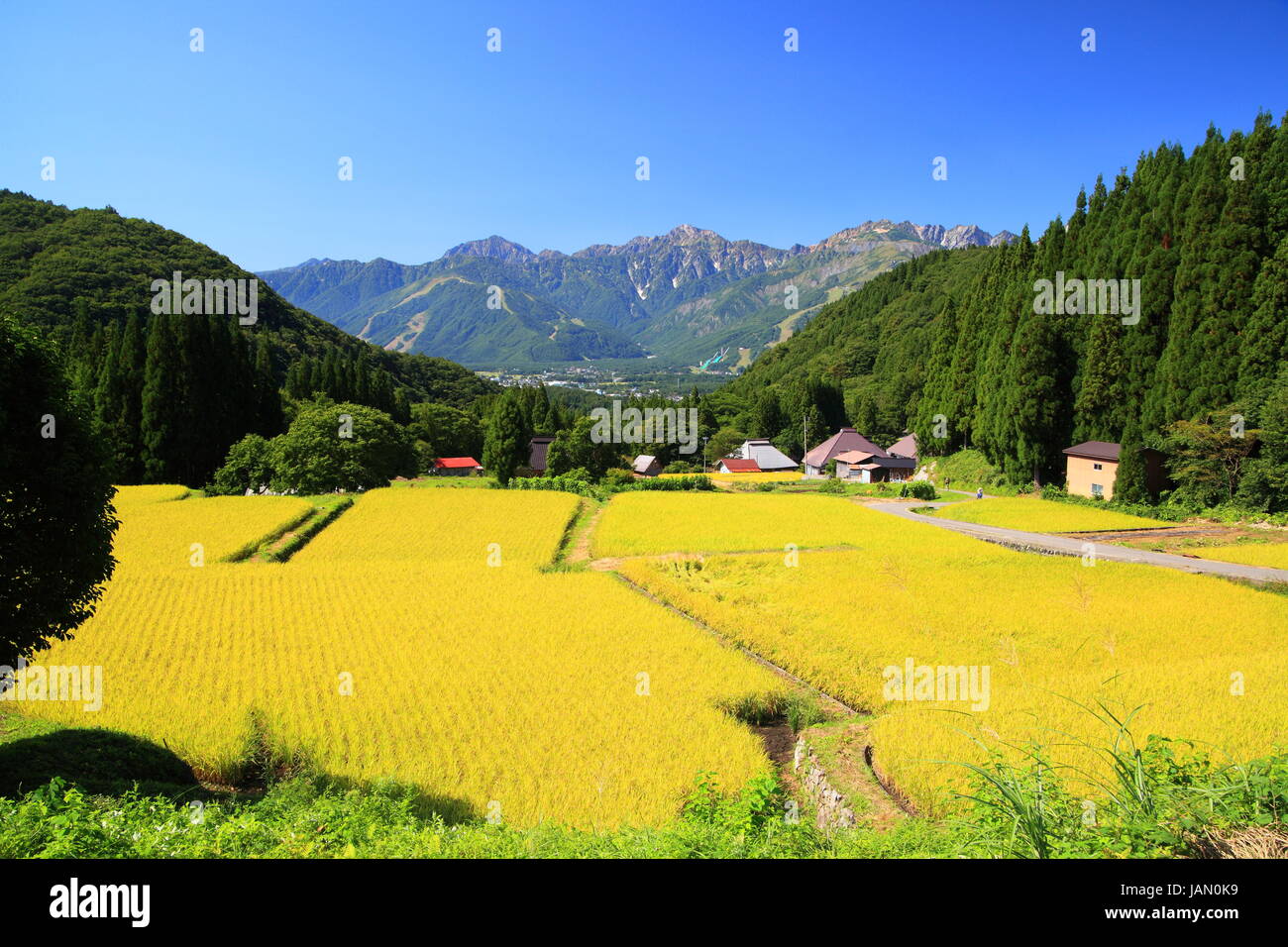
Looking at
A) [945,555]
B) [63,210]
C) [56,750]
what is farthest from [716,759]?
[63,210]

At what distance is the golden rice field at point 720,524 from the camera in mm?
29312

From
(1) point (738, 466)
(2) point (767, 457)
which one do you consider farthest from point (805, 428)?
(1) point (738, 466)

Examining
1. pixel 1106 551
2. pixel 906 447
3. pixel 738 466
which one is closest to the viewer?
pixel 1106 551

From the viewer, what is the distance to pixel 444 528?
109ft

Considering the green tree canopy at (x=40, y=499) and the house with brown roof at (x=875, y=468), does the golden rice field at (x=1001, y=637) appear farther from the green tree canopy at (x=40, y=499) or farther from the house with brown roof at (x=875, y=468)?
the house with brown roof at (x=875, y=468)

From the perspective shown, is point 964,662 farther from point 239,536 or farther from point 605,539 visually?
point 239,536

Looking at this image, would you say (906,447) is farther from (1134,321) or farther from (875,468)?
(1134,321)

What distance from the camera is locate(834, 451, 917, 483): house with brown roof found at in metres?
64.3

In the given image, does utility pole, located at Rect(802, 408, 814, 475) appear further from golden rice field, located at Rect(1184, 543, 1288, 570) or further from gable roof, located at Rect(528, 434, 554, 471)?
golden rice field, located at Rect(1184, 543, 1288, 570)

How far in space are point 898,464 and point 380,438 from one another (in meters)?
49.4

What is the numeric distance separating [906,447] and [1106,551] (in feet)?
166

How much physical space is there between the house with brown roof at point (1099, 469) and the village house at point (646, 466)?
4192 cm

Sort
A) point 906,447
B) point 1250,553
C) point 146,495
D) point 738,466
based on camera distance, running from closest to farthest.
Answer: point 1250,553, point 146,495, point 906,447, point 738,466

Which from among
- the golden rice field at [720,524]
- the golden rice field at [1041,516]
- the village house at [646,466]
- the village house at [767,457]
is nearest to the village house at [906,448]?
the village house at [767,457]
